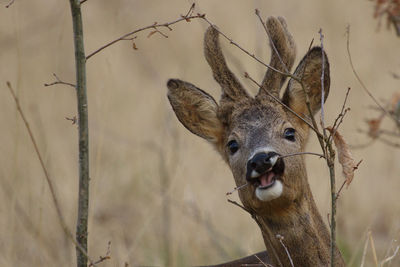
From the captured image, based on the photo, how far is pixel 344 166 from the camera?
4289 millimetres

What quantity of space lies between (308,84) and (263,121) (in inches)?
18.6

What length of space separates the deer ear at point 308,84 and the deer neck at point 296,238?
76 cm

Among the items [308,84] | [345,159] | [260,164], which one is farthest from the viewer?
[308,84]

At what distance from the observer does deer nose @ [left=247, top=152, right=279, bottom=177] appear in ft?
14.8

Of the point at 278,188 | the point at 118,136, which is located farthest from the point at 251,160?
the point at 118,136

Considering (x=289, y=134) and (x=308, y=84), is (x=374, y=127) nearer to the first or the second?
(x=308, y=84)

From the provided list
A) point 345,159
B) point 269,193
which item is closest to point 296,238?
point 269,193

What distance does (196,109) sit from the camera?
566cm

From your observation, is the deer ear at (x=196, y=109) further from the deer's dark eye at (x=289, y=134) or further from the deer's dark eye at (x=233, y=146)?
the deer's dark eye at (x=289, y=134)

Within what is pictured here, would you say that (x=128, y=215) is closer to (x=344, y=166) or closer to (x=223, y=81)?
(x=223, y=81)

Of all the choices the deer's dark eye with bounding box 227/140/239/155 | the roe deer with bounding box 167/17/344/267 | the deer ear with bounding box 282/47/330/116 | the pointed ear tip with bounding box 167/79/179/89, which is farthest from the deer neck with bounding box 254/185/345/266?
the pointed ear tip with bounding box 167/79/179/89

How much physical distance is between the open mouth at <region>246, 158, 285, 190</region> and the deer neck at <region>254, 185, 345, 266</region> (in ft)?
0.91

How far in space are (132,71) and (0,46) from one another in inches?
83.0

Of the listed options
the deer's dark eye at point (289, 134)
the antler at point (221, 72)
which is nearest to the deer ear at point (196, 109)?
the antler at point (221, 72)
